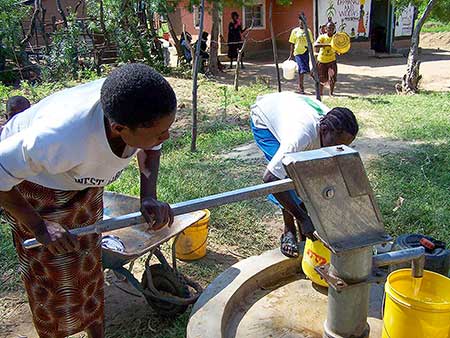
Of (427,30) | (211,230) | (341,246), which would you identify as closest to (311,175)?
(341,246)

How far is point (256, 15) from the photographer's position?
15.0m

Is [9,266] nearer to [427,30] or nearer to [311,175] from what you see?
[311,175]

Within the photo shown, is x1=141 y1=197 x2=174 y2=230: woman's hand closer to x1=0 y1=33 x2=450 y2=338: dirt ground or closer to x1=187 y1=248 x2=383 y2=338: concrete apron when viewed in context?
x1=187 y1=248 x2=383 y2=338: concrete apron

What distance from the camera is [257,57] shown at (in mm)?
15102

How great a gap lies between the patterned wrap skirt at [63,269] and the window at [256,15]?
1336cm

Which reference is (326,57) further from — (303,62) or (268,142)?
(268,142)

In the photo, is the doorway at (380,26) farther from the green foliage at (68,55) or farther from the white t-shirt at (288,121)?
the white t-shirt at (288,121)

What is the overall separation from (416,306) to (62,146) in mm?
1170

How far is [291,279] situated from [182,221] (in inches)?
25.4

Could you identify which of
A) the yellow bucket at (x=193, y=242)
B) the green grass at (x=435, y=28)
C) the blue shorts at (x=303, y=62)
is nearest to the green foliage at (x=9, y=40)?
the blue shorts at (x=303, y=62)

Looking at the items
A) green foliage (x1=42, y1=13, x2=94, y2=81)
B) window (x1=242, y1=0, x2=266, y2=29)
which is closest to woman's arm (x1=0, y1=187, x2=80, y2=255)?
green foliage (x1=42, y1=13, x2=94, y2=81)

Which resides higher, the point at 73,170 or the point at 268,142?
the point at 73,170

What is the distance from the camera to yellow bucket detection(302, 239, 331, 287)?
207 centimetres

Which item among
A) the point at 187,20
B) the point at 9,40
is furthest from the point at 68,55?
the point at 187,20
